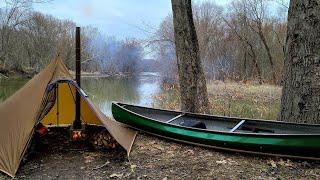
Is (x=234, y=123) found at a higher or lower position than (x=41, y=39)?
lower

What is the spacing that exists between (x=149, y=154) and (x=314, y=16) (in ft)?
12.6

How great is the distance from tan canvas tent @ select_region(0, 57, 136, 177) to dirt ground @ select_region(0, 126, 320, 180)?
0.30 metres

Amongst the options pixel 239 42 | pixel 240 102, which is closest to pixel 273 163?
pixel 240 102

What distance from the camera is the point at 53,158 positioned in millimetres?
6562

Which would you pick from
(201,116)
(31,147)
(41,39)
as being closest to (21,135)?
(31,147)

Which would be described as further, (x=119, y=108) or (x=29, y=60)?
(x=29, y=60)

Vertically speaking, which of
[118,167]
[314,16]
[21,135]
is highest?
[314,16]

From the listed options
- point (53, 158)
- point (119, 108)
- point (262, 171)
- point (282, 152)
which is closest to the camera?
point (262, 171)

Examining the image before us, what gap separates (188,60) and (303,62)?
9.69 ft

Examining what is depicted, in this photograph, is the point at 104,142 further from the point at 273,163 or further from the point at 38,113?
the point at 273,163

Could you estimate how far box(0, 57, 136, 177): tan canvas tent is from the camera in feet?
19.9

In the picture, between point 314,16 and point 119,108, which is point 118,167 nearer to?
point 119,108

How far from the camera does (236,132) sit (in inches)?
253

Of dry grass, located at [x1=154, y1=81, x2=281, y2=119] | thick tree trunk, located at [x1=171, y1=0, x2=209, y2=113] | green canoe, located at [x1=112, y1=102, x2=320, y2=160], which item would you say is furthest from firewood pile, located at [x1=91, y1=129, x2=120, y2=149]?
dry grass, located at [x1=154, y1=81, x2=281, y2=119]
